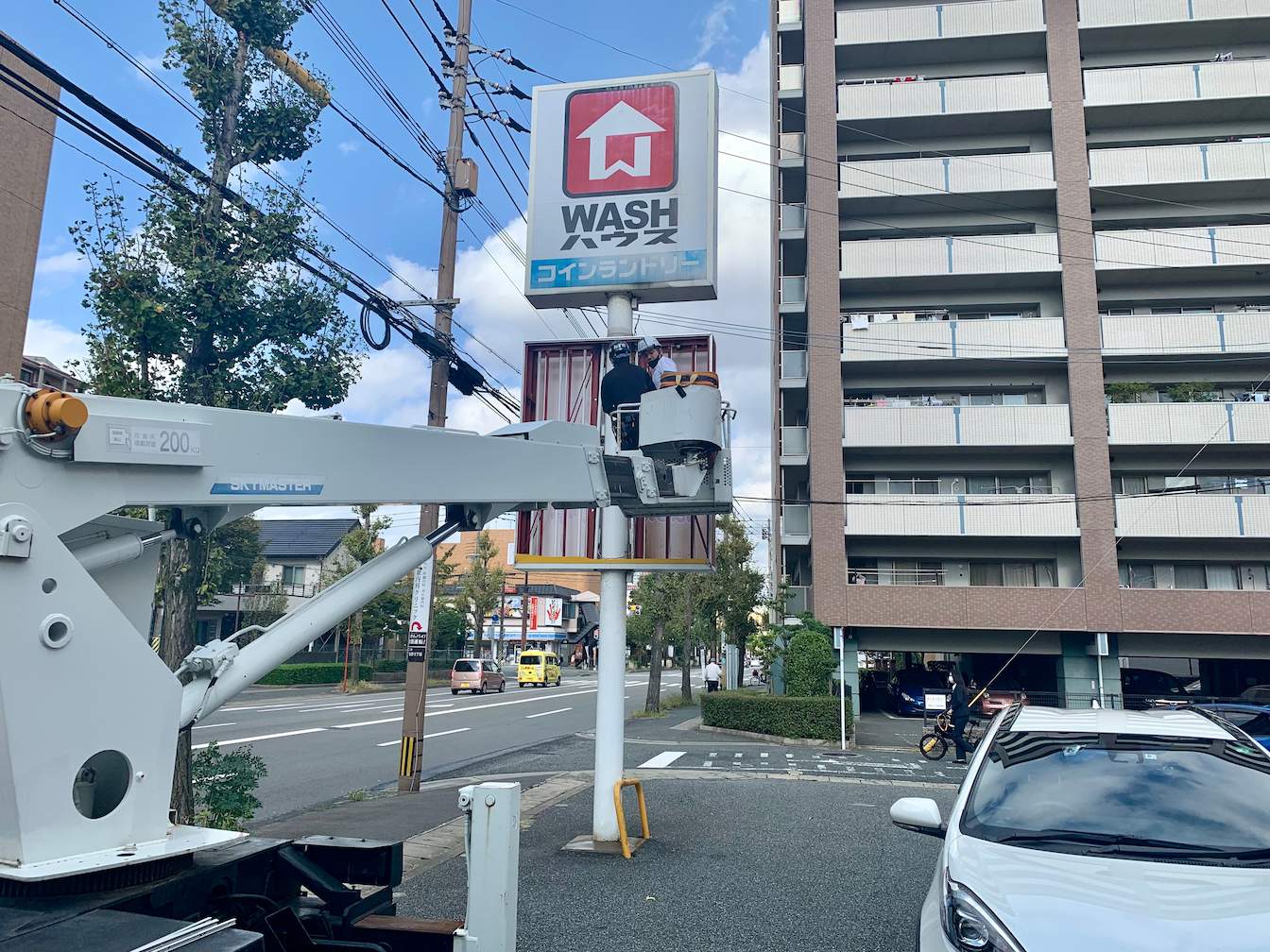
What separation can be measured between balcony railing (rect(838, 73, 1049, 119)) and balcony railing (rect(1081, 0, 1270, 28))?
2616mm

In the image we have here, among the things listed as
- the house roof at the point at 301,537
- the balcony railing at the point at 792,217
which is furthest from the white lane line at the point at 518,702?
the balcony railing at the point at 792,217

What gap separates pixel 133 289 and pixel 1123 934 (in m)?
8.11

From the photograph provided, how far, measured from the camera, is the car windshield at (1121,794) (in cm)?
388

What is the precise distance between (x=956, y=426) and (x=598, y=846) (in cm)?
2119

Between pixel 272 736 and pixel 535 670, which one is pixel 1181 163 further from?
pixel 535 670

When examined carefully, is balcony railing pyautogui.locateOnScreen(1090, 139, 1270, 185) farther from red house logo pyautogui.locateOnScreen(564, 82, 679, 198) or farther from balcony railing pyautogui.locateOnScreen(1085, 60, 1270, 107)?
red house logo pyautogui.locateOnScreen(564, 82, 679, 198)

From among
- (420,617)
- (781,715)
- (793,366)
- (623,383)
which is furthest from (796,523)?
(623,383)

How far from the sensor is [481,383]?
13719 millimetres

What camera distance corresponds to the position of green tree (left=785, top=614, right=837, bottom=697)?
21.2m

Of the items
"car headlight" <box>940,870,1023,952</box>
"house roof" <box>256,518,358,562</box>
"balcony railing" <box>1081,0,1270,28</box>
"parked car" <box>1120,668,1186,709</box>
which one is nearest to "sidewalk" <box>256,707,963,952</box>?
"car headlight" <box>940,870,1023,952</box>

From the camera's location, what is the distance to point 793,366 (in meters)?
29.0

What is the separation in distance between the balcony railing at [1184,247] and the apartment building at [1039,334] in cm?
8

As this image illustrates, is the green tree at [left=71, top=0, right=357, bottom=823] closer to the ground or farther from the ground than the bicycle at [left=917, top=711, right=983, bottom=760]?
farther from the ground

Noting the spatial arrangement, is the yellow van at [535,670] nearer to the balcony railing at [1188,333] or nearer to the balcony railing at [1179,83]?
the balcony railing at [1188,333]
